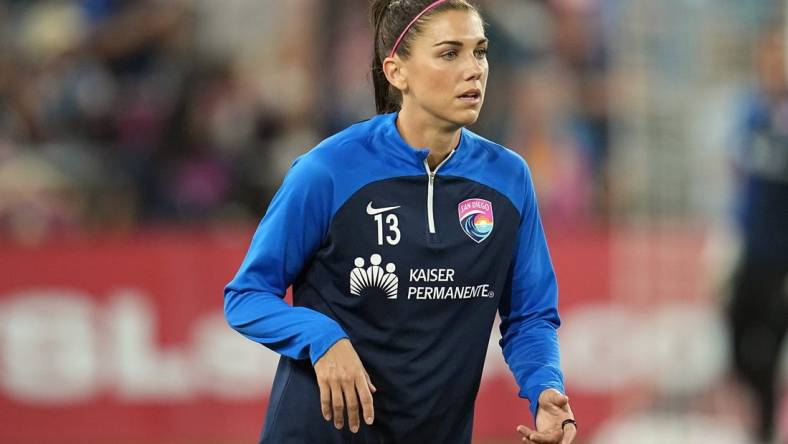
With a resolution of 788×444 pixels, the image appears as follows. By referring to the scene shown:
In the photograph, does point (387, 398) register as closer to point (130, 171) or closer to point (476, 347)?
point (476, 347)

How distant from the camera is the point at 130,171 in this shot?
901 cm

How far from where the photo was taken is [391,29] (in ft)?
12.0

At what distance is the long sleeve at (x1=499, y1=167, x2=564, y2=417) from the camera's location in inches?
141

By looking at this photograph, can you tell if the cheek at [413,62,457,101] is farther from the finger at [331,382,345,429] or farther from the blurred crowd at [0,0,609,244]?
the blurred crowd at [0,0,609,244]

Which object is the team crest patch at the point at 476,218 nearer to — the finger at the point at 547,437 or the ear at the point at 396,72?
the ear at the point at 396,72

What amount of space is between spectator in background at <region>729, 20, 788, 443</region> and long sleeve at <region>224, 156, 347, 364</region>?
580 cm

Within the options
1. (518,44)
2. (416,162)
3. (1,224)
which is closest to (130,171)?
(1,224)

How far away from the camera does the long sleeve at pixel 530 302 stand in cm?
357

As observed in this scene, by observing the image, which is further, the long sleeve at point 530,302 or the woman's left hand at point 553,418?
the long sleeve at point 530,302

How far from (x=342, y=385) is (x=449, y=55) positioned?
93 cm

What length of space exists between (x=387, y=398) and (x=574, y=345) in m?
5.52

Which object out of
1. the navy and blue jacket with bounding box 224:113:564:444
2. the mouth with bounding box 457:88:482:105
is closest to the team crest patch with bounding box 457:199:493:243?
the navy and blue jacket with bounding box 224:113:564:444

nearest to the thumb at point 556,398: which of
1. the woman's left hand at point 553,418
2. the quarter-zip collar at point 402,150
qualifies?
the woman's left hand at point 553,418

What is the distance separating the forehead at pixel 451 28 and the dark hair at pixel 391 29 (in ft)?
0.05
